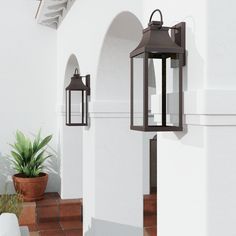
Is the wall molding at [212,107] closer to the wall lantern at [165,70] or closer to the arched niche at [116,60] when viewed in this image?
the wall lantern at [165,70]

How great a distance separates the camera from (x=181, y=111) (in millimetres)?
1646

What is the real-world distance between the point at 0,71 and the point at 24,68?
350 mm

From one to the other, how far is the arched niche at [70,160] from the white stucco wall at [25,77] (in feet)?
1.62

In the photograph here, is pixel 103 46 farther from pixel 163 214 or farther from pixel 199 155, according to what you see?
pixel 199 155

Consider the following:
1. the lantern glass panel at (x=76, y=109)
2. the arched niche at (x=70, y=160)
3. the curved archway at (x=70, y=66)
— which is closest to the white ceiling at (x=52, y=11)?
the curved archway at (x=70, y=66)

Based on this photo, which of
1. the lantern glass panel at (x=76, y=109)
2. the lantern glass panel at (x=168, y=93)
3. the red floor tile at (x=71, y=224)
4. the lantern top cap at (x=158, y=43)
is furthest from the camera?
the lantern glass panel at (x=76, y=109)

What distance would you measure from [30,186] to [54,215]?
1.64 ft

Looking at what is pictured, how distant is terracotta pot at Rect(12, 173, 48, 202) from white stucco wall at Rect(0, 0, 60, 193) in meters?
0.60

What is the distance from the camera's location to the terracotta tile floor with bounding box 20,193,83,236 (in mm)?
5395

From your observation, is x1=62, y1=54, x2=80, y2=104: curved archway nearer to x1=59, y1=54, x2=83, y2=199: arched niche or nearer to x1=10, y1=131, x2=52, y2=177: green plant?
x1=59, y1=54, x2=83, y2=199: arched niche

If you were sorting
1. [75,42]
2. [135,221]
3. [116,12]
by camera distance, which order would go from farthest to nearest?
[75,42] → [135,221] → [116,12]

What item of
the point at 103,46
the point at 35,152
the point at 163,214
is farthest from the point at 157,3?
the point at 35,152

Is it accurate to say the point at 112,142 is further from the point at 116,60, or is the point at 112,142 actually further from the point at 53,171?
the point at 53,171

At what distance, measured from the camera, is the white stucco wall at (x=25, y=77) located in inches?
246
